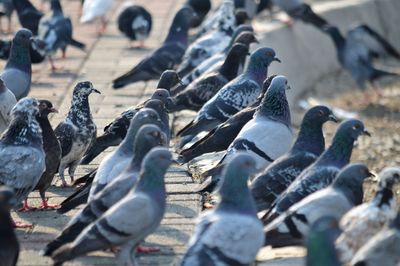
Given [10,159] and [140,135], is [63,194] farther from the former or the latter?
[140,135]

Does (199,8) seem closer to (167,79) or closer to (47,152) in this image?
(167,79)

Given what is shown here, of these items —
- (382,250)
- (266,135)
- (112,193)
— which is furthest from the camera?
(266,135)

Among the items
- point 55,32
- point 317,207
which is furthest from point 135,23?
point 317,207

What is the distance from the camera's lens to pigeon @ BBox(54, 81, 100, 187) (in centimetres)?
1030

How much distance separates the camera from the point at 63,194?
1014 cm

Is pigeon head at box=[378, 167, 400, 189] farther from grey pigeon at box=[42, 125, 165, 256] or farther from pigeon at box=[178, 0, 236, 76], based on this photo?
pigeon at box=[178, 0, 236, 76]

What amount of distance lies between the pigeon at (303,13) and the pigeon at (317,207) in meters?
10.3

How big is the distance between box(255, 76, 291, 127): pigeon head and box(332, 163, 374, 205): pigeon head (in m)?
2.15

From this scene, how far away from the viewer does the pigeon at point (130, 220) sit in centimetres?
755

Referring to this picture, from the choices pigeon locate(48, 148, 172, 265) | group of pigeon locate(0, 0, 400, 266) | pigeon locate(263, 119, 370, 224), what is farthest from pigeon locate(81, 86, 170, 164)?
pigeon locate(48, 148, 172, 265)

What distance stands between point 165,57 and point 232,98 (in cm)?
352

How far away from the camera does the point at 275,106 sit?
10.2 metres

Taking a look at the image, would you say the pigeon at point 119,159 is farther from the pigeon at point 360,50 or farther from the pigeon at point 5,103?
the pigeon at point 360,50

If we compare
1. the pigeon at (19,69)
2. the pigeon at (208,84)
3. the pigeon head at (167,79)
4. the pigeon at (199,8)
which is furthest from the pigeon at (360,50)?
the pigeon at (19,69)
